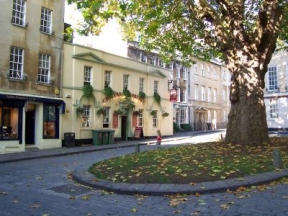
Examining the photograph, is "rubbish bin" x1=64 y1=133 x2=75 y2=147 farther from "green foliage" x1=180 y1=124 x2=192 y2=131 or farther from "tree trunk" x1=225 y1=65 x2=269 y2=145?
"green foliage" x1=180 y1=124 x2=192 y2=131

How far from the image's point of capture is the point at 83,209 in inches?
258

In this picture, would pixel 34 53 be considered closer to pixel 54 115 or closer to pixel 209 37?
pixel 54 115

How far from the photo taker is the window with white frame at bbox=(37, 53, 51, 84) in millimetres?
21312

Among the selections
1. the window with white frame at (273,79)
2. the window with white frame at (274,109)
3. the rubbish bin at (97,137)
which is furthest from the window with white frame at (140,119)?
the window with white frame at (273,79)

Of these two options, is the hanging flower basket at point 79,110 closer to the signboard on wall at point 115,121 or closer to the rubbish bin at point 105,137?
the rubbish bin at point 105,137

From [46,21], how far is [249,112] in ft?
49.0

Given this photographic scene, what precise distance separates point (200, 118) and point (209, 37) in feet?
109

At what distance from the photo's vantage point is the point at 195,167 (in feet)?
31.4

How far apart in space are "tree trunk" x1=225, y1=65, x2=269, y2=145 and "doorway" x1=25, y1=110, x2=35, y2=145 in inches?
510

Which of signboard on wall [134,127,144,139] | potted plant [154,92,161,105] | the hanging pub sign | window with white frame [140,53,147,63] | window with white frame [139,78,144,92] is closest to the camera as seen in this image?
signboard on wall [134,127,144,139]

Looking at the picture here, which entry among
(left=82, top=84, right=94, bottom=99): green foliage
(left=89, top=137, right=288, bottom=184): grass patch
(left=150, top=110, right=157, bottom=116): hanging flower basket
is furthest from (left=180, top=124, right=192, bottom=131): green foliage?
(left=89, top=137, right=288, bottom=184): grass patch

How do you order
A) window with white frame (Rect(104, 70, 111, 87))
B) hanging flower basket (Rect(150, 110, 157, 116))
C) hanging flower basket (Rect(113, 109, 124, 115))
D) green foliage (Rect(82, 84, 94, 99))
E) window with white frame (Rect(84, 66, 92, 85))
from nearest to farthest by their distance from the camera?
1. green foliage (Rect(82, 84, 94, 99))
2. window with white frame (Rect(84, 66, 92, 85))
3. window with white frame (Rect(104, 70, 111, 87))
4. hanging flower basket (Rect(113, 109, 124, 115))
5. hanging flower basket (Rect(150, 110, 157, 116))

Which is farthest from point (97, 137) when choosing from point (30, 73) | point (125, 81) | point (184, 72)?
point (184, 72)

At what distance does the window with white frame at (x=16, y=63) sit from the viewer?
1944 cm
